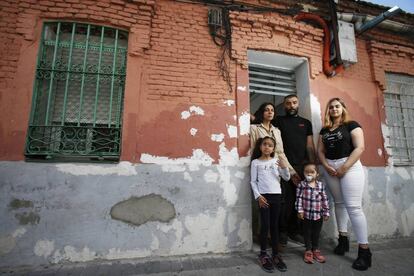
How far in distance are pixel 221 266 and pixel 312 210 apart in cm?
138

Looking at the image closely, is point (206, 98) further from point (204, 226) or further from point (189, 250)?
point (189, 250)

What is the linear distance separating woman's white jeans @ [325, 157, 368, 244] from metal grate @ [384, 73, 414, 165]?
200 centimetres

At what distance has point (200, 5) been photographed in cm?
380

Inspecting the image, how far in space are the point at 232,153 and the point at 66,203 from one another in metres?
2.27

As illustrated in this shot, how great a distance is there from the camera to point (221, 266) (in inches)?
112

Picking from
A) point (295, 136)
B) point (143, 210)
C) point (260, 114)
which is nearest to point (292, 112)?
point (295, 136)

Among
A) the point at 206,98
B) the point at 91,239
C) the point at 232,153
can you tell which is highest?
the point at 206,98

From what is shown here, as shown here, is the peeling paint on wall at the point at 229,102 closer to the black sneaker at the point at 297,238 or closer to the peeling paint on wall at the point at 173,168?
the peeling paint on wall at the point at 173,168

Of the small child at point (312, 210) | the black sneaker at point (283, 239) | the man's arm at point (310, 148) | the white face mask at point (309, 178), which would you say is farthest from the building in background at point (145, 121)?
the white face mask at point (309, 178)

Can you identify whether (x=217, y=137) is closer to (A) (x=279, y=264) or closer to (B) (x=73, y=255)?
(A) (x=279, y=264)

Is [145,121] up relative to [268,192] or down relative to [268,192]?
up

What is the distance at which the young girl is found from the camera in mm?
2900

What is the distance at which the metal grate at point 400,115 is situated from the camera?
456 centimetres

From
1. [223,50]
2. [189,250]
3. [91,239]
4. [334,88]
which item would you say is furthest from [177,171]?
[334,88]
